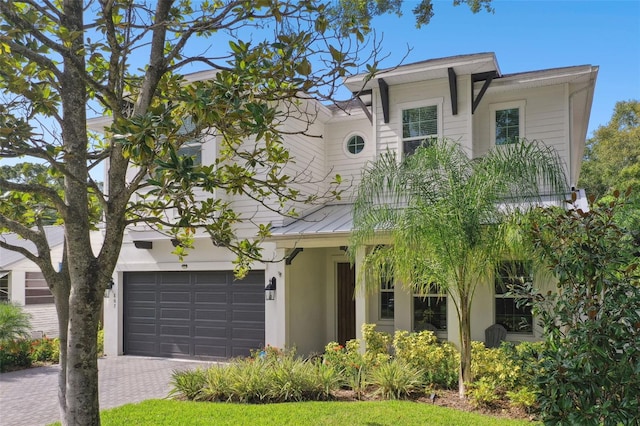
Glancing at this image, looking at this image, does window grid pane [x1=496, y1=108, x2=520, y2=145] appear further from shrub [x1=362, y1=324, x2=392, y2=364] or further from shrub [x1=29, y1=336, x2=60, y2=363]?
shrub [x1=29, y1=336, x2=60, y2=363]

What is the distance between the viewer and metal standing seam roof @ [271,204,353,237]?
10992mm

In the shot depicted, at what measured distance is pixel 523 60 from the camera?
1203 centimetres

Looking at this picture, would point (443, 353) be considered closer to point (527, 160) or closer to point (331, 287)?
point (527, 160)

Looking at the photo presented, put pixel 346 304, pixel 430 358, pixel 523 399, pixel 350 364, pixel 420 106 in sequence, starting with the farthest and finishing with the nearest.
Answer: pixel 346 304 < pixel 420 106 < pixel 350 364 < pixel 430 358 < pixel 523 399

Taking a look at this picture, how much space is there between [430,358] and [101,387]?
21.5 ft

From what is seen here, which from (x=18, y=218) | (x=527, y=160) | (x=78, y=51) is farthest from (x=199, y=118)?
(x=527, y=160)

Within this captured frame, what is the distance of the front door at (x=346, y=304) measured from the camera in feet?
46.2

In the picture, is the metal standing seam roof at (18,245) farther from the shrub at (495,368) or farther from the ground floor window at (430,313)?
the shrub at (495,368)

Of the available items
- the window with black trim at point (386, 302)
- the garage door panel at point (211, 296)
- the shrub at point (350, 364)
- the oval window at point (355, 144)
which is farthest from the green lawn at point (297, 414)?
the oval window at point (355, 144)

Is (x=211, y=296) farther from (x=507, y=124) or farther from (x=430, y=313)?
(x=507, y=124)

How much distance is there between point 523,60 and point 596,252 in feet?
30.3

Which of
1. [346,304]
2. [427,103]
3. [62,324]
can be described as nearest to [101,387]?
[346,304]

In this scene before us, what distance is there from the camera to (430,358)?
897 cm

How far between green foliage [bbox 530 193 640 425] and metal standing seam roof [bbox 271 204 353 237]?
20.7 feet
